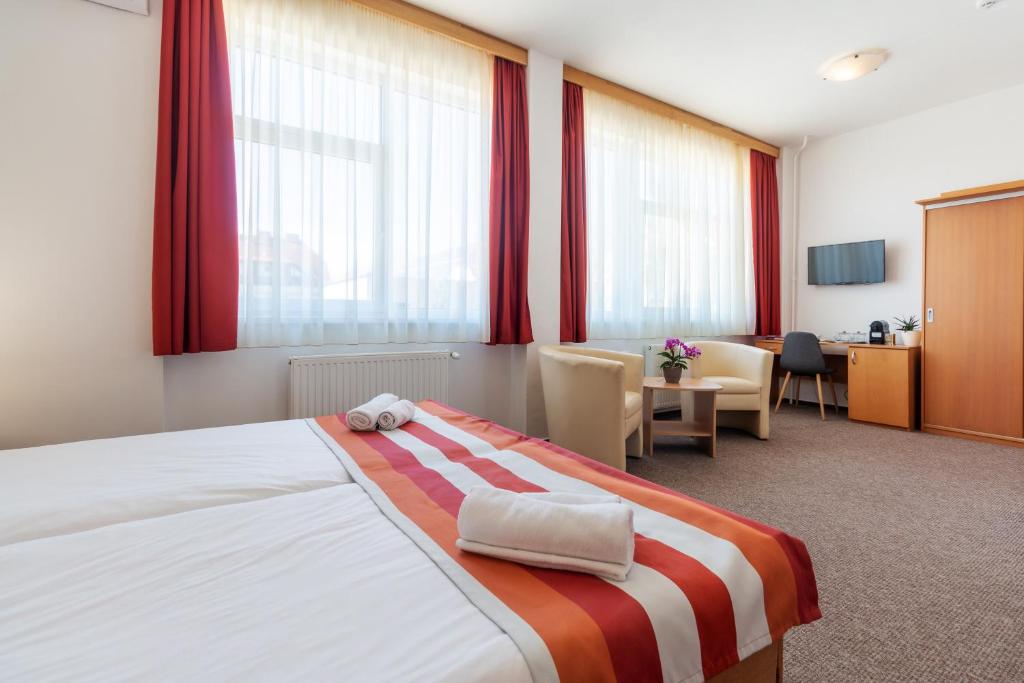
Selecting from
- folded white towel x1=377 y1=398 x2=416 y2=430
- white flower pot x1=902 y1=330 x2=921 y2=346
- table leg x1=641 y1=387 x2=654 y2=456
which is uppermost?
white flower pot x1=902 y1=330 x2=921 y2=346

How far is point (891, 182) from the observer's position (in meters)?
4.68

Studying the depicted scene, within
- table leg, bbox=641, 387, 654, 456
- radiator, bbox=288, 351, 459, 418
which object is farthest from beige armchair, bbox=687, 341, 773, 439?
radiator, bbox=288, 351, 459, 418

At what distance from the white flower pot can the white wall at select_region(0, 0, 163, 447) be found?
5534mm

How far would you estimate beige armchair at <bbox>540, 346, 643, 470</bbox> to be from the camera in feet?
8.87

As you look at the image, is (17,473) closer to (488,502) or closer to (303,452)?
Result: (303,452)

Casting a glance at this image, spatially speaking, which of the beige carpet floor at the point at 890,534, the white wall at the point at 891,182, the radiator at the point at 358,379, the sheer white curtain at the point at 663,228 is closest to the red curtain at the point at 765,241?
the sheer white curtain at the point at 663,228

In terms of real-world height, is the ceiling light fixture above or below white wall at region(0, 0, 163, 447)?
above

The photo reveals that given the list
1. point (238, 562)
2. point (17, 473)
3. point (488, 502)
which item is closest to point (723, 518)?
point (488, 502)

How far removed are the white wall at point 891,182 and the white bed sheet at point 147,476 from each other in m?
5.43

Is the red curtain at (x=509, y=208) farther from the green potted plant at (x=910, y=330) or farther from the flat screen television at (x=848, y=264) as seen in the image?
the flat screen television at (x=848, y=264)

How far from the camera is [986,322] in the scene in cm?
369

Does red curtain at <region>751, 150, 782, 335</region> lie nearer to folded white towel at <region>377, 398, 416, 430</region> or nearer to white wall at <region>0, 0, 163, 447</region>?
folded white towel at <region>377, 398, 416, 430</region>

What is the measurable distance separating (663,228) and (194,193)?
3591mm

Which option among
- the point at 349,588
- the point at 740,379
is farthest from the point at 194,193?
the point at 740,379
